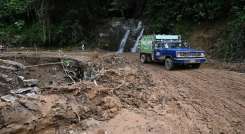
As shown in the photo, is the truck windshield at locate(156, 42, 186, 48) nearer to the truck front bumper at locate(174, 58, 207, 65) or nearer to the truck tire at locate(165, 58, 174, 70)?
the truck tire at locate(165, 58, 174, 70)

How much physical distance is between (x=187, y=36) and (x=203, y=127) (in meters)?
18.5

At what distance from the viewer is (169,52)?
19.5 meters

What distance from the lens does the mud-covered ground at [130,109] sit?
38.0 ft

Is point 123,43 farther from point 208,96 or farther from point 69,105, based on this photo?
point 69,105

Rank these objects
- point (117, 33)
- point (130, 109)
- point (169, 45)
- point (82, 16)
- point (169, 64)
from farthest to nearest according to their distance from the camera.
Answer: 1. point (82, 16)
2. point (117, 33)
3. point (169, 45)
4. point (169, 64)
5. point (130, 109)

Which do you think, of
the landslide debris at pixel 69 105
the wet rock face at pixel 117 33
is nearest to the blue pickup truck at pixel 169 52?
the landslide debris at pixel 69 105

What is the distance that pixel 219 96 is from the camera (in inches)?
540

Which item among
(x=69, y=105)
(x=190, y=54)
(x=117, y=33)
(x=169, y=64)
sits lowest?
(x=69, y=105)

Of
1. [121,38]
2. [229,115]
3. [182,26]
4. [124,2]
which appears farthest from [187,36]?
[229,115]

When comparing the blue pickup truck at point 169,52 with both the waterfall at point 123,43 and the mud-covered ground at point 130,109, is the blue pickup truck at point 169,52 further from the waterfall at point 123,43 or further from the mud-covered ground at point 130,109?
the waterfall at point 123,43

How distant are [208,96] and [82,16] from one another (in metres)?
25.9

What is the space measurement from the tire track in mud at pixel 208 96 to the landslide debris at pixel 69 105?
1.29 m

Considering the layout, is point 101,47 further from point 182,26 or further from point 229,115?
point 229,115

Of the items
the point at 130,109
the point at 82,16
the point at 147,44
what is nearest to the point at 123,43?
the point at 82,16
